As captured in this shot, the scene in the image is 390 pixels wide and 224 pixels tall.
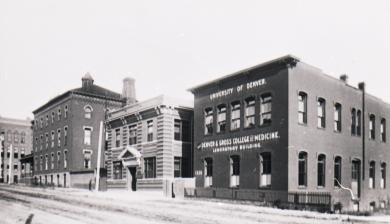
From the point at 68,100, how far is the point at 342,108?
33227 mm

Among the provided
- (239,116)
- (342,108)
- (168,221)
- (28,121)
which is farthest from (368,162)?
(28,121)

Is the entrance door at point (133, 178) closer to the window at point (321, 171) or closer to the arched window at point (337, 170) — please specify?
the window at point (321, 171)

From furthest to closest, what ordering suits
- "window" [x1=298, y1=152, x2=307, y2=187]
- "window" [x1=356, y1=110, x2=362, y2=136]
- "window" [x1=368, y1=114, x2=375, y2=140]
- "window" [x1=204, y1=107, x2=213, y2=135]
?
"window" [x1=368, y1=114, x2=375, y2=140] → "window" [x1=356, y1=110, x2=362, y2=136] → "window" [x1=204, y1=107, x2=213, y2=135] → "window" [x1=298, y1=152, x2=307, y2=187]

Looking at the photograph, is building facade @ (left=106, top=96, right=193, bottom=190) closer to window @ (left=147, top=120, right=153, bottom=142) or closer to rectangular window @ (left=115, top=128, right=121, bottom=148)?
window @ (left=147, top=120, right=153, bottom=142)

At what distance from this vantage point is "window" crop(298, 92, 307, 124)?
25.5 metres

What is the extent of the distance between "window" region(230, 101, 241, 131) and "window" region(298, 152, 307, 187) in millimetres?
4814

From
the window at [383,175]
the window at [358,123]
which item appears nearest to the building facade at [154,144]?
the window at [358,123]

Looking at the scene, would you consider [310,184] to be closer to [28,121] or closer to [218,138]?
[218,138]

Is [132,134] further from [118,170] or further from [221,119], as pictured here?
[221,119]

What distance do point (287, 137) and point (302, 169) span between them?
2522 millimetres

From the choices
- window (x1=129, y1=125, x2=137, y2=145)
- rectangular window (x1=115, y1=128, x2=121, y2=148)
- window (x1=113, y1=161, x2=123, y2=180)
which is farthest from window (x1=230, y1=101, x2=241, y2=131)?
rectangular window (x1=115, y1=128, x2=121, y2=148)

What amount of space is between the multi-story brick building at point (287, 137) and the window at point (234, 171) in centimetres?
7

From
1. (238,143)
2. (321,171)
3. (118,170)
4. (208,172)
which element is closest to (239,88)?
(238,143)

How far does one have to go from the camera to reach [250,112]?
2717cm
